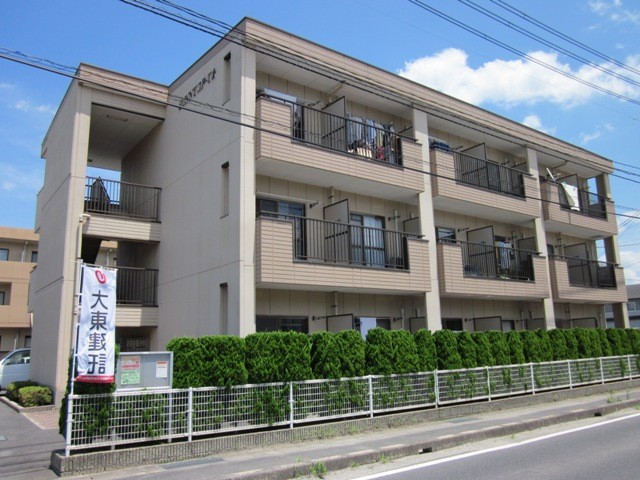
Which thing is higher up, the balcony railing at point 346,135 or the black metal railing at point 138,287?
the balcony railing at point 346,135

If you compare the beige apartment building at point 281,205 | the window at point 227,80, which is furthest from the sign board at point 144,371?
the window at point 227,80

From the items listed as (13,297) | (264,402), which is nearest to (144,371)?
A: (264,402)

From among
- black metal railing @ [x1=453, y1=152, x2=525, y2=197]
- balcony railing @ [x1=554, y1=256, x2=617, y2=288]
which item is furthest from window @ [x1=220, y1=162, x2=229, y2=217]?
balcony railing @ [x1=554, y1=256, x2=617, y2=288]

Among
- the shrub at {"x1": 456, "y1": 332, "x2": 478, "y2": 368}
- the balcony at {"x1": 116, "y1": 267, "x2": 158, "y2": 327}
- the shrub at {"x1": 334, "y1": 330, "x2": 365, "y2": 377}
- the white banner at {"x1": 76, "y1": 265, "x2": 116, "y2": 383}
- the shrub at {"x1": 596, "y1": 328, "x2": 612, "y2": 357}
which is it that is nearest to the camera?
the white banner at {"x1": 76, "y1": 265, "x2": 116, "y2": 383}

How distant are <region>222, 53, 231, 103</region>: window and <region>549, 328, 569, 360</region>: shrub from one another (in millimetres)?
11289

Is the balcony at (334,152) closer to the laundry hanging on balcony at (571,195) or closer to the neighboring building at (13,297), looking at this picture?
the laundry hanging on balcony at (571,195)

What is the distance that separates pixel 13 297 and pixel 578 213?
33.4 m

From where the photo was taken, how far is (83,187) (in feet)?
48.3

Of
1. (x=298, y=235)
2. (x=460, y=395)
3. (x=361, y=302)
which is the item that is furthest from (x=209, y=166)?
(x=460, y=395)

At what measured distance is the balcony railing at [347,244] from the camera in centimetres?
1366

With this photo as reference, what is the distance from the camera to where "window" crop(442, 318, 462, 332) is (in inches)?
696

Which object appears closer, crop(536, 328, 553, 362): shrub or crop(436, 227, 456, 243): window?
crop(536, 328, 553, 362): shrub

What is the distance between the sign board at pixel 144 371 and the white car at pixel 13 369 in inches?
512

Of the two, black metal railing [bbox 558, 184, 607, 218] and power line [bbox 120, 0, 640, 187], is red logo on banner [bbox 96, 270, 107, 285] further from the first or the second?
black metal railing [bbox 558, 184, 607, 218]
